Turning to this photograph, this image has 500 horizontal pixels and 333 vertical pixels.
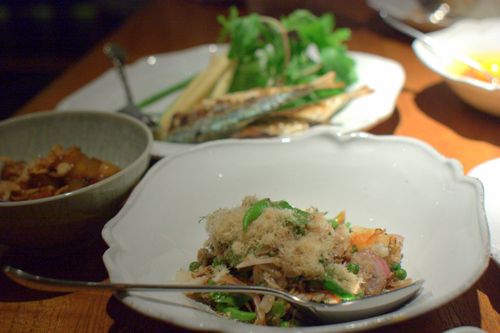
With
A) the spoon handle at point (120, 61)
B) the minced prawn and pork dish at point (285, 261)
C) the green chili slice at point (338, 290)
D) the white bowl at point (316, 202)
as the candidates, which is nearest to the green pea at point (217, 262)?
the minced prawn and pork dish at point (285, 261)

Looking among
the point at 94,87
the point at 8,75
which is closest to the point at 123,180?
the point at 94,87

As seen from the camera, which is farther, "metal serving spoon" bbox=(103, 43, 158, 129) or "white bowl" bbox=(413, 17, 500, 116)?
"metal serving spoon" bbox=(103, 43, 158, 129)

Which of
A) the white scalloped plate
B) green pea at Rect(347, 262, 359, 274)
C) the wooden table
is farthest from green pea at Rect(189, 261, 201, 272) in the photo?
the white scalloped plate

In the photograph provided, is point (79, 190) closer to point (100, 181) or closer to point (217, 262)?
point (100, 181)

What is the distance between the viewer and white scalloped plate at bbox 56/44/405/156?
188 centimetres

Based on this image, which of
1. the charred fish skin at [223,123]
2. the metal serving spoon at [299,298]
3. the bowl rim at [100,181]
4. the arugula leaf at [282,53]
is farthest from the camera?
the arugula leaf at [282,53]

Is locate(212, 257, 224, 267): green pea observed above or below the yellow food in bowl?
below

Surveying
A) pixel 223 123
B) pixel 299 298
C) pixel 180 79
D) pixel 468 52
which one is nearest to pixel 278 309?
pixel 299 298

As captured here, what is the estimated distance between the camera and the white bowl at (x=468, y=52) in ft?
5.99

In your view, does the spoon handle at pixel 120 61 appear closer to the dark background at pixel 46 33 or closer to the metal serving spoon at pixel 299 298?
the metal serving spoon at pixel 299 298

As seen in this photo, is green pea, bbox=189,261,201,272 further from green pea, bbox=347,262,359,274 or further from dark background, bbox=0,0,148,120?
dark background, bbox=0,0,148,120

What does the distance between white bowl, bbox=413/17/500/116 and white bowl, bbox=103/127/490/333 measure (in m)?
0.53

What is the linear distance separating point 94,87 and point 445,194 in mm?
1770

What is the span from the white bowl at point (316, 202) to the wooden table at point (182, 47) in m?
0.15
